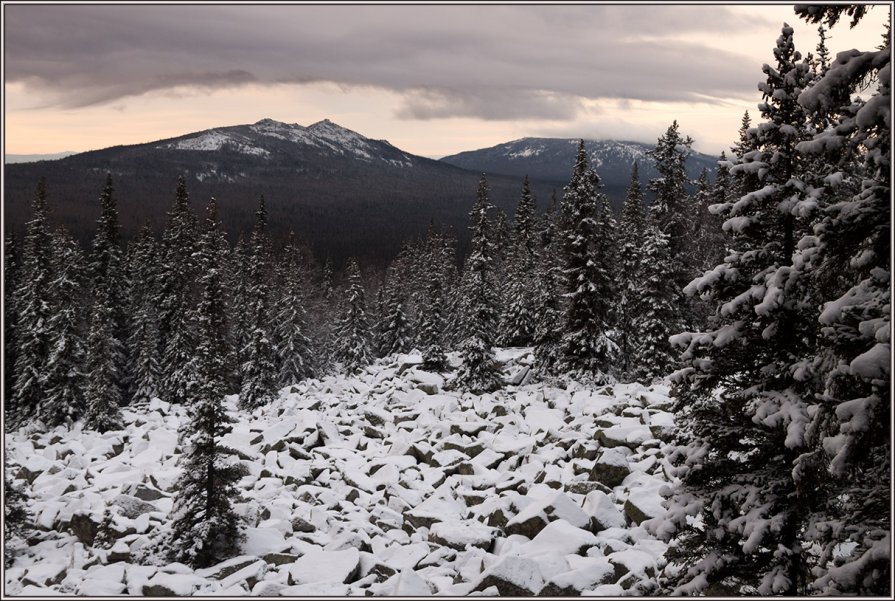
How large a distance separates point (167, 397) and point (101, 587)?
101 ft

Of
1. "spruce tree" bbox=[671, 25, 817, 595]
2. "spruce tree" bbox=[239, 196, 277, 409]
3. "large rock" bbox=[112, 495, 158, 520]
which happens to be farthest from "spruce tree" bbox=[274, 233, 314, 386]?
"spruce tree" bbox=[671, 25, 817, 595]

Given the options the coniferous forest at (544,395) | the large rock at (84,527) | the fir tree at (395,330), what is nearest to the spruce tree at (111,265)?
the coniferous forest at (544,395)

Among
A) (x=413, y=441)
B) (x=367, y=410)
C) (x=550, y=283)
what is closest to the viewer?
(x=413, y=441)

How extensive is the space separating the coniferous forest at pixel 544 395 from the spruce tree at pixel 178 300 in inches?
11.5

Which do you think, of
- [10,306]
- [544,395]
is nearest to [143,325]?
[10,306]

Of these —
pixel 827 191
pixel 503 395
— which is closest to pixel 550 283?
pixel 503 395

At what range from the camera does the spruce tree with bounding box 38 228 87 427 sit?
3853 centimetres

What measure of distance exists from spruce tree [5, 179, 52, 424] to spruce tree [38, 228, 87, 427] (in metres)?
0.52

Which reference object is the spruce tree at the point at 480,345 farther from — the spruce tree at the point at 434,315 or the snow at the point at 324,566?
the snow at the point at 324,566

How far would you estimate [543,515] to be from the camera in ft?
62.6

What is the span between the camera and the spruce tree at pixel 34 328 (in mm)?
39438

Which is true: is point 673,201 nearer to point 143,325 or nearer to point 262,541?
point 262,541

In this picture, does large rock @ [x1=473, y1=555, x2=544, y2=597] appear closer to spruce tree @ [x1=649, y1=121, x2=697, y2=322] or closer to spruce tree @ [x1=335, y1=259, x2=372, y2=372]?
spruce tree @ [x1=649, y1=121, x2=697, y2=322]

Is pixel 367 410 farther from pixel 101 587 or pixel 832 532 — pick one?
pixel 832 532
